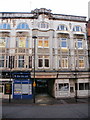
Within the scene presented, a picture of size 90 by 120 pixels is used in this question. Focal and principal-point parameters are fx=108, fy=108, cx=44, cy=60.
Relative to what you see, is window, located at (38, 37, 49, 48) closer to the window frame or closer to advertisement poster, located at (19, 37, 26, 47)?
advertisement poster, located at (19, 37, 26, 47)

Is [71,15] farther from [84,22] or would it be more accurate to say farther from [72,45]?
[72,45]

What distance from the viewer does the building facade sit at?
16.7 metres

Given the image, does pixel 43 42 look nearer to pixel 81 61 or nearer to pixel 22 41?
pixel 22 41

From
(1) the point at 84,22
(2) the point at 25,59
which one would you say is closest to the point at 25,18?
(2) the point at 25,59

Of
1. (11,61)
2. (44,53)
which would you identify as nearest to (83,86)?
(44,53)

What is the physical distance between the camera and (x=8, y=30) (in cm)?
1770

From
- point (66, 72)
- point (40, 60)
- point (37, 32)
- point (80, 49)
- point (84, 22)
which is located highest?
point (84, 22)

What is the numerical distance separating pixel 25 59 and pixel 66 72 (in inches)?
266

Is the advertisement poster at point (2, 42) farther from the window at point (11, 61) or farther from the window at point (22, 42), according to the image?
the window at point (11, 61)

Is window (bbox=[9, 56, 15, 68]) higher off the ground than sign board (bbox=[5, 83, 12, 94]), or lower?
higher

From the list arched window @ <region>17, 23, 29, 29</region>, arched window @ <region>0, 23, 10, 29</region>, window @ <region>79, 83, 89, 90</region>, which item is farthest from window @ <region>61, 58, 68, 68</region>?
arched window @ <region>0, 23, 10, 29</region>

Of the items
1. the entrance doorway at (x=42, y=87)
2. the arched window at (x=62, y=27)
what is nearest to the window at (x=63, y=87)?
the entrance doorway at (x=42, y=87)

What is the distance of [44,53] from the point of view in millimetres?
17406

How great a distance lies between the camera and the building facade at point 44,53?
54.9 feet
